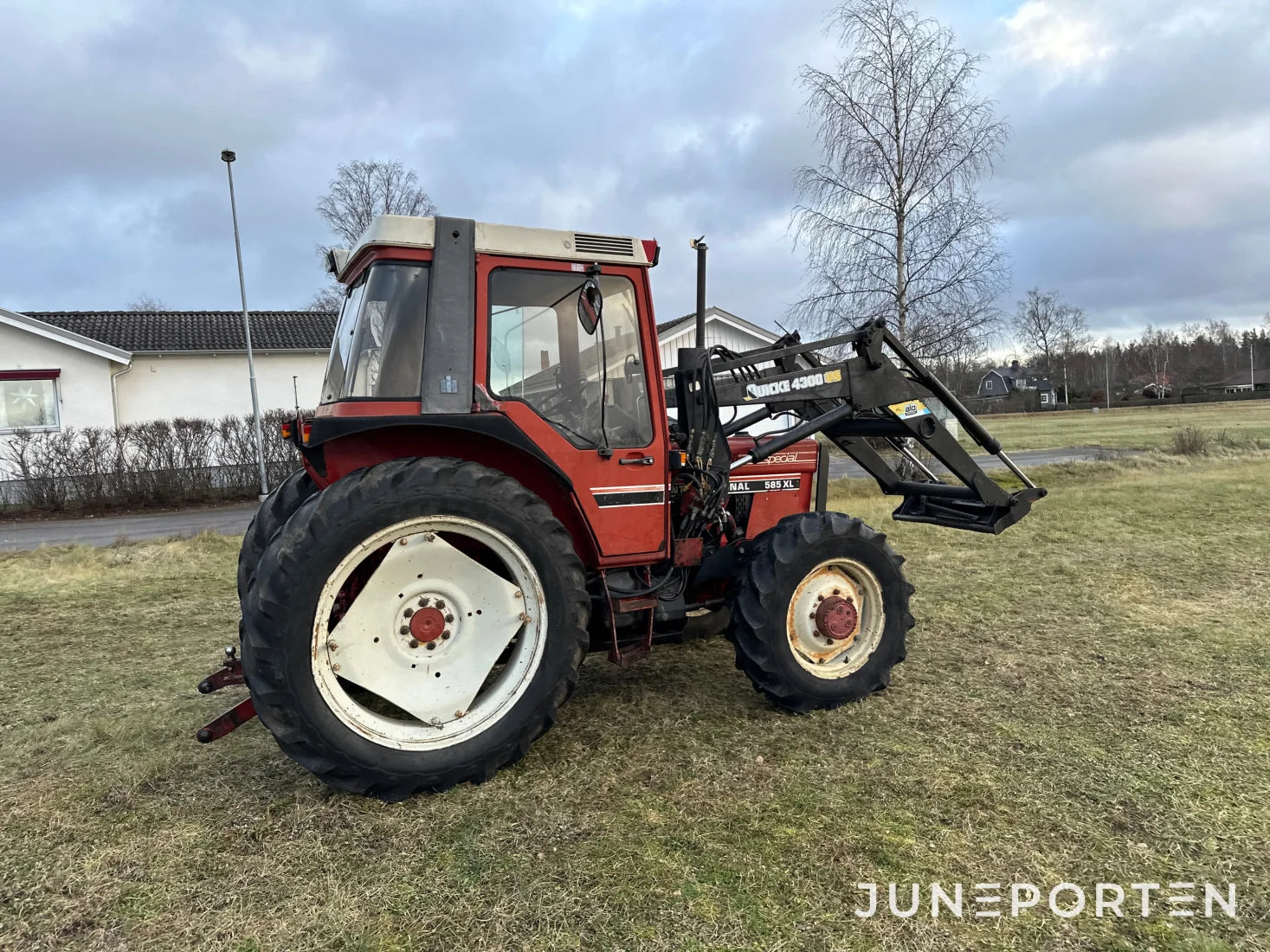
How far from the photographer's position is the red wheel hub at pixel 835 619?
3.93 meters

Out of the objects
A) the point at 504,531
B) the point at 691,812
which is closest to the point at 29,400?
the point at 504,531

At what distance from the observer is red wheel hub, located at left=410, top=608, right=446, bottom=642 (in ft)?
10.6

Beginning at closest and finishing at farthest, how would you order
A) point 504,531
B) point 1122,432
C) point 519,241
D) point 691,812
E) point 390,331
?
point 691,812 < point 504,531 < point 390,331 < point 519,241 < point 1122,432

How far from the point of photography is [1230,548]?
750 cm

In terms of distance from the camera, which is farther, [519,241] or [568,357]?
[568,357]

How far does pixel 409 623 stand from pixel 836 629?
6.78 ft

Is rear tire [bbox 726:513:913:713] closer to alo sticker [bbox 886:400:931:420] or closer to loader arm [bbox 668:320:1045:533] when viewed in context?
loader arm [bbox 668:320:1045:533]

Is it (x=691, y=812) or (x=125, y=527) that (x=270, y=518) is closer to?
(x=691, y=812)

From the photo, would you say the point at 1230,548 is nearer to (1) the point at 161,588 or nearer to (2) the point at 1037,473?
(2) the point at 1037,473

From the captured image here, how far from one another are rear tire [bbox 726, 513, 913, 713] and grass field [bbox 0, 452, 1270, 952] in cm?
19

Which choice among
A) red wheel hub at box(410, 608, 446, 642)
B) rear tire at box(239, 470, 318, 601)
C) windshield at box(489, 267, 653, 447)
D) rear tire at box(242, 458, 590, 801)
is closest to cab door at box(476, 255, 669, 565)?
windshield at box(489, 267, 653, 447)

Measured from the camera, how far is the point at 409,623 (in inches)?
128

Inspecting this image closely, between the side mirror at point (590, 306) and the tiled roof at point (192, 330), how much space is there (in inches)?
810

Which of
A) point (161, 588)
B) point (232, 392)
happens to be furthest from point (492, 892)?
point (232, 392)
